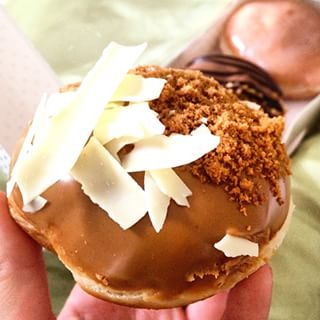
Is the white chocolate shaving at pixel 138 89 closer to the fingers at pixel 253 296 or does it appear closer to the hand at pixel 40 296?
the hand at pixel 40 296

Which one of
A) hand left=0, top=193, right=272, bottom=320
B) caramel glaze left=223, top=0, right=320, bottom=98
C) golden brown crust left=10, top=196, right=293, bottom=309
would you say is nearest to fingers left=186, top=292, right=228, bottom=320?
hand left=0, top=193, right=272, bottom=320

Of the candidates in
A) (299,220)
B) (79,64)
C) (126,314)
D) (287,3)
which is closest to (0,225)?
(126,314)

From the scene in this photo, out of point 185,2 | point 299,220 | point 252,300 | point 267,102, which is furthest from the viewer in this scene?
point 185,2

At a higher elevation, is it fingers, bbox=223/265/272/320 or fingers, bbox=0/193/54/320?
fingers, bbox=0/193/54/320

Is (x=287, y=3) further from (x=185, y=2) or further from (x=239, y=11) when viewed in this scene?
(x=185, y=2)

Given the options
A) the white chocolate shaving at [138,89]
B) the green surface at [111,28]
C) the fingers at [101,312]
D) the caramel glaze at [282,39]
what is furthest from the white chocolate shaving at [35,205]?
the caramel glaze at [282,39]

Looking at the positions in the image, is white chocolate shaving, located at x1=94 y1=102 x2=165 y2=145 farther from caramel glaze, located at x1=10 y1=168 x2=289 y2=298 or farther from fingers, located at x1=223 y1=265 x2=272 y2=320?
Answer: fingers, located at x1=223 y1=265 x2=272 y2=320
